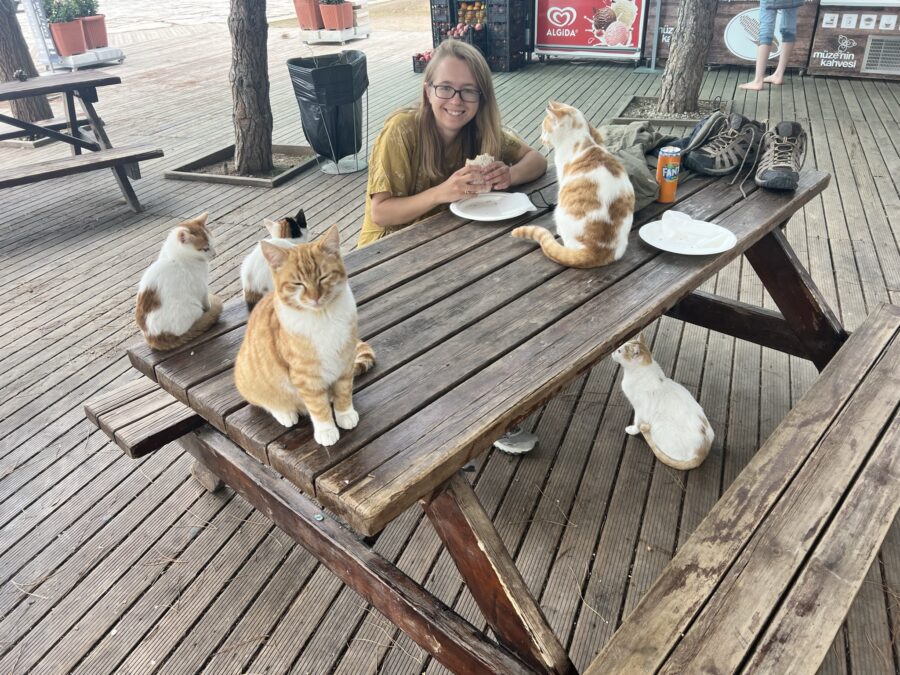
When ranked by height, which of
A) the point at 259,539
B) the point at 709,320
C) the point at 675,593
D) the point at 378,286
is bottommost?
the point at 259,539

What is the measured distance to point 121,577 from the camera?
202 cm

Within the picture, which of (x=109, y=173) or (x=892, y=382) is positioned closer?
(x=892, y=382)

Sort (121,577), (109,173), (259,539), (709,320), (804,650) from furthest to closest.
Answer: (109,173) → (709,320) → (259,539) → (121,577) → (804,650)

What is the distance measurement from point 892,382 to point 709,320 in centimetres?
106

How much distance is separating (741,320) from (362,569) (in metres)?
2.16

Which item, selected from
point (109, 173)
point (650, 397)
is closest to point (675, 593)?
point (650, 397)

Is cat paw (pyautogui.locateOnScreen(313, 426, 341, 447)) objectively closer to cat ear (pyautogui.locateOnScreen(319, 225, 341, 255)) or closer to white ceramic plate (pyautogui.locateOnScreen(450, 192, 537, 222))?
cat ear (pyautogui.locateOnScreen(319, 225, 341, 255))

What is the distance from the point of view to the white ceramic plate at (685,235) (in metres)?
1.93

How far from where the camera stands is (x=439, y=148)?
2496mm

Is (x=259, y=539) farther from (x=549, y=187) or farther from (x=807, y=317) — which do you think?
(x=807, y=317)

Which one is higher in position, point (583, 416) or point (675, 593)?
point (675, 593)

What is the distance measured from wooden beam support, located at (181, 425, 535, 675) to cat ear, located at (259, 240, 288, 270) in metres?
0.79

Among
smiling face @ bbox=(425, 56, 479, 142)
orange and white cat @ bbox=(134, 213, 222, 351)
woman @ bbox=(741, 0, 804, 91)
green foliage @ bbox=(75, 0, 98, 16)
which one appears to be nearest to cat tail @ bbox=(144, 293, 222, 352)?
orange and white cat @ bbox=(134, 213, 222, 351)

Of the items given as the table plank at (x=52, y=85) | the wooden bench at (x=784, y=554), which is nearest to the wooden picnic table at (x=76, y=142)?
the table plank at (x=52, y=85)
